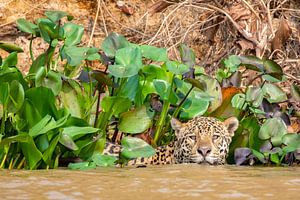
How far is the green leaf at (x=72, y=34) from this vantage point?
7191mm

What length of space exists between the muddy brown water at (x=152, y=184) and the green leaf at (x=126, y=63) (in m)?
0.73

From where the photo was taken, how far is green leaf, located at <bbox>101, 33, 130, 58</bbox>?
24.0 feet

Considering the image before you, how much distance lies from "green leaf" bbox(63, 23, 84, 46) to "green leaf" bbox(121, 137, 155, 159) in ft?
2.83

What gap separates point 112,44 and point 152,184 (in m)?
1.86

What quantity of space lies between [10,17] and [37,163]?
217 inches

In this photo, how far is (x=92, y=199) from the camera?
16.8 feet

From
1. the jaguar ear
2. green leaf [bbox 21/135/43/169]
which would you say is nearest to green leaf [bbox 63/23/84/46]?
green leaf [bbox 21/135/43/169]

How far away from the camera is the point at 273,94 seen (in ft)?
26.1

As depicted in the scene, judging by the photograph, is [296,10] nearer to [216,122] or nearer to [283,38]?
[283,38]

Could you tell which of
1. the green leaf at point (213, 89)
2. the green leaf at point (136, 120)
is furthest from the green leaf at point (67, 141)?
the green leaf at point (213, 89)

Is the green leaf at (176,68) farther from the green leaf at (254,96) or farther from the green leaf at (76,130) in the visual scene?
the green leaf at (76,130)

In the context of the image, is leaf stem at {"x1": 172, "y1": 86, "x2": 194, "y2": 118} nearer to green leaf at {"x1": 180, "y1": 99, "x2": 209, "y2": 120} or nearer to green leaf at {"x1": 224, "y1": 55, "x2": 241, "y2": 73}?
green leaf at {"x1": 180, "y1": 99, "x2": 209, "y2": 120}

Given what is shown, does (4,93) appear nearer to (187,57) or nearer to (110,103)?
(110,103)

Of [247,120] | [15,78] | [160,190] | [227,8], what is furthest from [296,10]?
[160,190]
